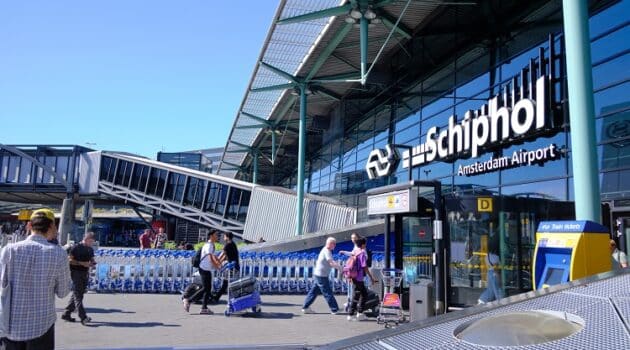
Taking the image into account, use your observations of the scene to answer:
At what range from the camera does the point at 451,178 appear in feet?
66.1

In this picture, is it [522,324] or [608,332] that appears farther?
[522,324]

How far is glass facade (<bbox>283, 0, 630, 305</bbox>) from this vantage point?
1096 centimetres

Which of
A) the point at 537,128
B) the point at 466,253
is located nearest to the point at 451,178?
the point at 537,128

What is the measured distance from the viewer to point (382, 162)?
83.6ft

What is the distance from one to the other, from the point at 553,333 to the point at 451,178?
1788 cm

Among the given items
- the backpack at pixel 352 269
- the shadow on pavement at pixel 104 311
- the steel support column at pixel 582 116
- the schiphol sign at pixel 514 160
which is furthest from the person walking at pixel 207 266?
the schiphol sign at pixel 514 160

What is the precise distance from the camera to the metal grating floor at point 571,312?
2443 millimetres

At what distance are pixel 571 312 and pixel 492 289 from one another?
8.23 metres

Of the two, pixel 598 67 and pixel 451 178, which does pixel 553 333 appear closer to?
pixel 598 67

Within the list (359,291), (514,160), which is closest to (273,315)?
(359,291)

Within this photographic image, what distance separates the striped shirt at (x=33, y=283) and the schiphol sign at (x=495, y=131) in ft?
37.0

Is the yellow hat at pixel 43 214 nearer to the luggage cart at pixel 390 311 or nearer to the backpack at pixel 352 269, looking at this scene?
the luggage cart at pixel 390 311

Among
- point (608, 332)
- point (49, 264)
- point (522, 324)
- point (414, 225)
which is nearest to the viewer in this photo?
point (608, 332)

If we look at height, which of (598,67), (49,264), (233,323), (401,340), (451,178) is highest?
(598,67)
